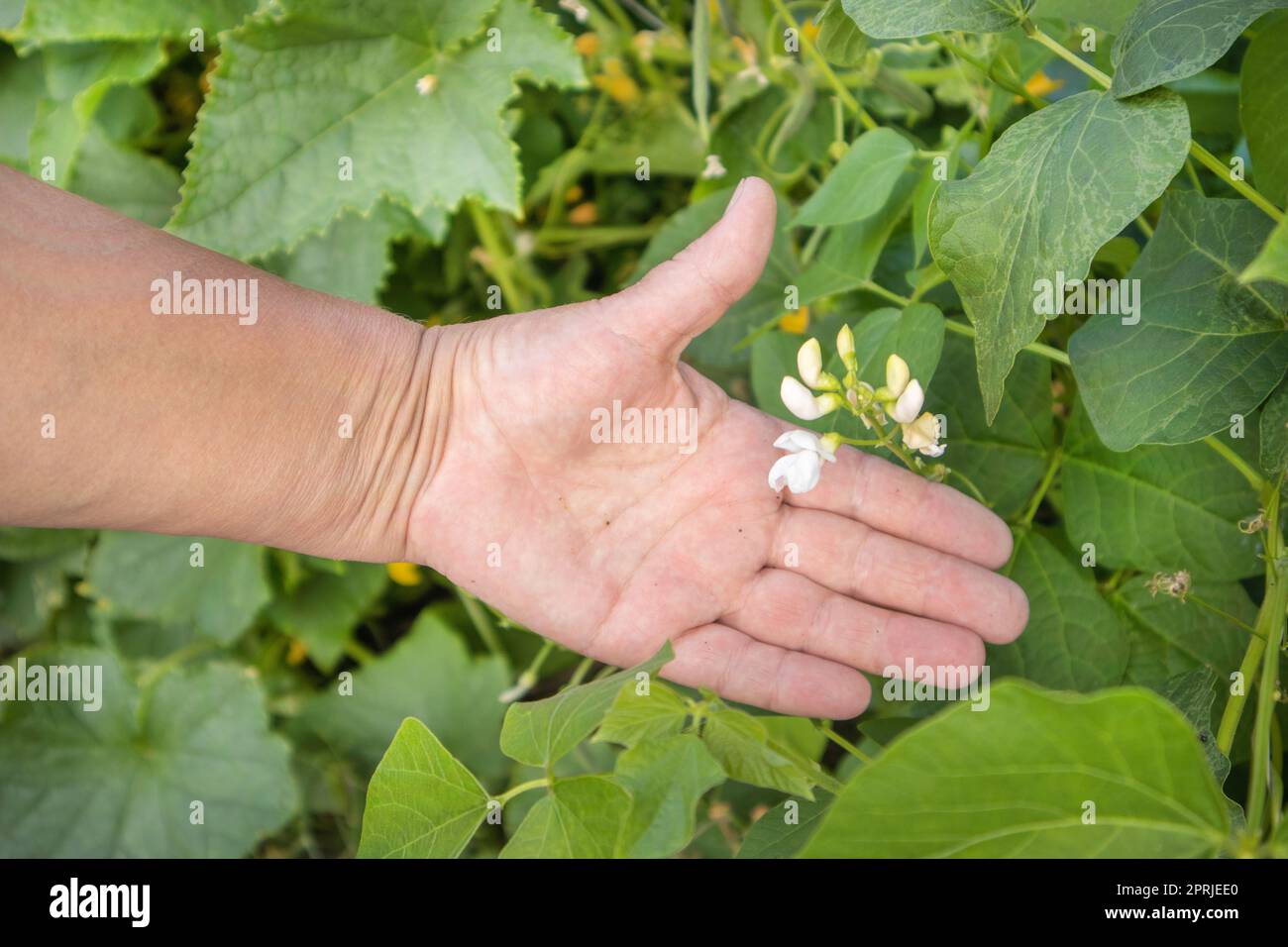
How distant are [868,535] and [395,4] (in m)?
0.96

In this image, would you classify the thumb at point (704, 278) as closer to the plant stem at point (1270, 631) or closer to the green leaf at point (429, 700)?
the plant stem at point (1270, 631)

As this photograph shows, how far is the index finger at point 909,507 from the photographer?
1176 mm

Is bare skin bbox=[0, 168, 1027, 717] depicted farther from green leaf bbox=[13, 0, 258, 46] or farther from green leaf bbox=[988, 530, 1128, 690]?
green leaf bbox=[13, 0, 258, 46]

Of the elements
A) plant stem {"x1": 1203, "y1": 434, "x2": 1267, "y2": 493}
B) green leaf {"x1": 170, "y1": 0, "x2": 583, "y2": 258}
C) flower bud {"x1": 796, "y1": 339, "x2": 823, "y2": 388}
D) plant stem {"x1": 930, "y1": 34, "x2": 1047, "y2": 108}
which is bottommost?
plant stem {"x1": 1203, "y1": 434, "x2": 1267, "y2": 493}

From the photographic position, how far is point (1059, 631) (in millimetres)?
1186

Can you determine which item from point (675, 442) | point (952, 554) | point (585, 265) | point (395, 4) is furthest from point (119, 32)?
point (952, 554)

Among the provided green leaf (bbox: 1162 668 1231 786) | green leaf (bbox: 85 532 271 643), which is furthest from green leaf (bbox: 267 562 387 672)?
green leaf (bbox: 1162 668 1231 786)

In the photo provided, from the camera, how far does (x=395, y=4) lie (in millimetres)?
1414

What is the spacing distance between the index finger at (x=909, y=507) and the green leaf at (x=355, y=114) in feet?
1.89

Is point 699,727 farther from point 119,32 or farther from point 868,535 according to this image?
point 119,32

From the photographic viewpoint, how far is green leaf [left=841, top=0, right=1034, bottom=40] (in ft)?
2.77

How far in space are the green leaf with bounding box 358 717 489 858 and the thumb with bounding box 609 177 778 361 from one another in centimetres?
49
